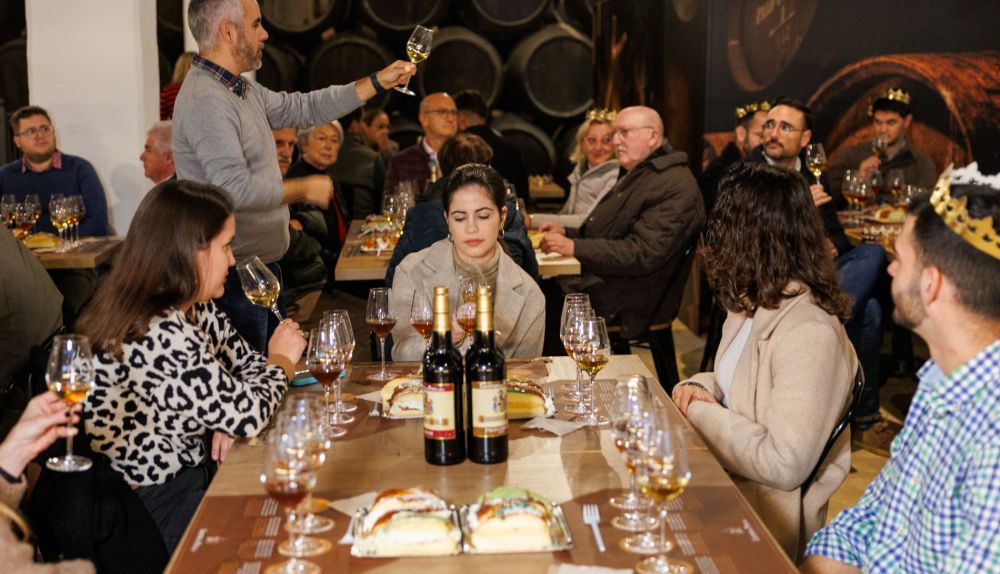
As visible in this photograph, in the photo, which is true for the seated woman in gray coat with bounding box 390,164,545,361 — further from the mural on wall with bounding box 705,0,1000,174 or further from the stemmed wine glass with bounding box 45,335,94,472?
the mural on wall with bounding box 705,0,1000,174

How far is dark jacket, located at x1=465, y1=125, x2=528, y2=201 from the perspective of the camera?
260 inches

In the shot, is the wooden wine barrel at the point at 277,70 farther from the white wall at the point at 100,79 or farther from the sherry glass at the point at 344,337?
the sherry glass at the point at 344,337

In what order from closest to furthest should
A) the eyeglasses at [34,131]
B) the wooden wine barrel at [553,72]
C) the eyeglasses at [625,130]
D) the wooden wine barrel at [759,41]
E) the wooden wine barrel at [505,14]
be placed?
the eyeglasses at [625,130] < the eyeglasses at [34,131] < the wooden wine barrel at [759,41] < the wooden wine barrel at [505,14] < the wooden wine barrel at [553,72]

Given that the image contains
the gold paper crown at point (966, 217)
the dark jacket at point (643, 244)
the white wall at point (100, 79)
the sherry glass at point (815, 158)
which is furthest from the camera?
the white wall at point (100, 79)

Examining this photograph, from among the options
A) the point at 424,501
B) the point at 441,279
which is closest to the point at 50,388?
the point at 424,501

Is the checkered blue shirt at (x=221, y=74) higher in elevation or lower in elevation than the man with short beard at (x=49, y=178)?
higher

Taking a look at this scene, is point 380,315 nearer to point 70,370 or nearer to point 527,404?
point 527,404

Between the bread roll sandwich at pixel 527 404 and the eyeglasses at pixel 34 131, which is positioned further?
the eyeglasses at pixel 34 131

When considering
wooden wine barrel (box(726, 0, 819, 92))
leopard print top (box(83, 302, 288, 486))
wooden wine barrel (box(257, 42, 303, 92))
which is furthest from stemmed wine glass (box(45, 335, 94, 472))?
wooden wine barrel (box(257, 42, 303, 92))

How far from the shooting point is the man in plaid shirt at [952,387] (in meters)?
1.62

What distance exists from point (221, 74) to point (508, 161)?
3071 millimetres

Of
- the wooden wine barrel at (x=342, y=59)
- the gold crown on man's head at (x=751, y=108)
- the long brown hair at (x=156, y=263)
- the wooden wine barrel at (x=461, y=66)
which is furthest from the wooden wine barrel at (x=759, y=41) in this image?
the long brown hair at (x=156, y=263)

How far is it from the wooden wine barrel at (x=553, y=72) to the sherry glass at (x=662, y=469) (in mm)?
8231

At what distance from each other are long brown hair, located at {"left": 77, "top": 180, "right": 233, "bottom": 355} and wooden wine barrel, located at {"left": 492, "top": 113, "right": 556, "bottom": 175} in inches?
299
